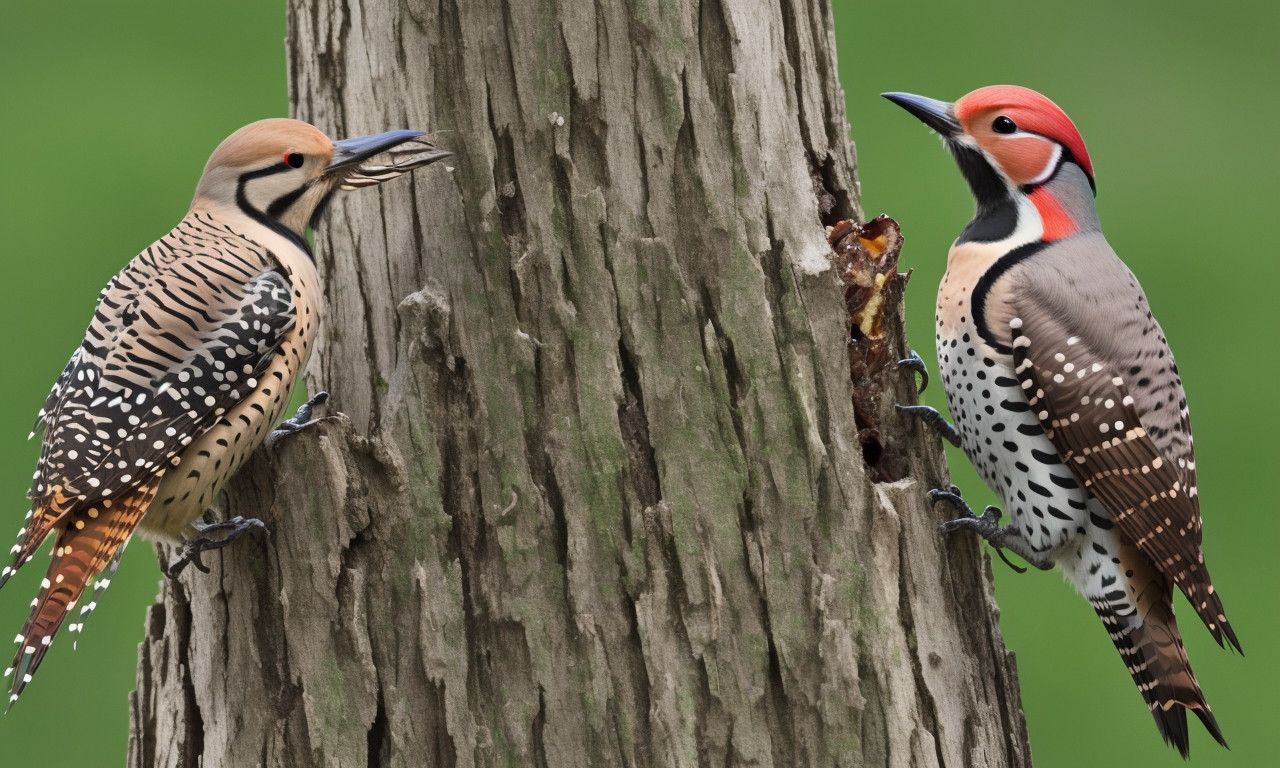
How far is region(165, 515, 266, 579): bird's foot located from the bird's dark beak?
195cm

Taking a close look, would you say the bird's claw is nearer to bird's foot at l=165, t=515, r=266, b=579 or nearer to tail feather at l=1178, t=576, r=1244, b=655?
tail feather at l=1178, t=576, r=1244, b=655

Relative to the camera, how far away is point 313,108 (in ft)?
11.1

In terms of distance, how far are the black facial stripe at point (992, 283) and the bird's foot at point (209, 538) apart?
71.1 inches

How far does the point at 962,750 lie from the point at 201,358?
191 cm

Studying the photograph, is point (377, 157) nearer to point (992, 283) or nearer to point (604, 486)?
point (604, 486)

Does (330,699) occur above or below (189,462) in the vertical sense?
below

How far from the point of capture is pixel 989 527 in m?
3.05

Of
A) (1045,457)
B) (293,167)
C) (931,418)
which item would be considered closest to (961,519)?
(931,418)

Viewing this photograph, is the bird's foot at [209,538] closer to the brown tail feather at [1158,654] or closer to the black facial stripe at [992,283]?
the black facial stripe at [992,283]

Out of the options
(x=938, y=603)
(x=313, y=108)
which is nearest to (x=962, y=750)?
(x=938, y=603)

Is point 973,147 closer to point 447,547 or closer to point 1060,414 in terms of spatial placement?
point 1060,414

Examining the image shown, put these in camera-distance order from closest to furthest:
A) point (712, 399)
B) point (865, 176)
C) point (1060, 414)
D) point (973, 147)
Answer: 1. point (712, 399)
2. point (1060, 414)
3. point (973, 147)
4. point (865, 176)

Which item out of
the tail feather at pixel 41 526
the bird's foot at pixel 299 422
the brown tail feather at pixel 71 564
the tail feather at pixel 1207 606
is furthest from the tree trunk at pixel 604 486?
the tail feather at pixel 1207 606

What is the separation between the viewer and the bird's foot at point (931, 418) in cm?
308
